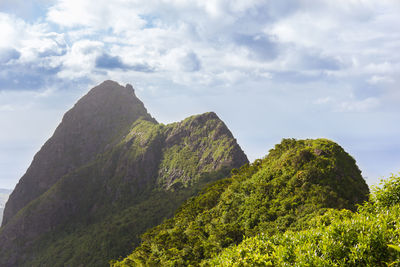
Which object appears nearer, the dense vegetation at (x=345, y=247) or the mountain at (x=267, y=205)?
the dense vegetation at (x=345, y=247)

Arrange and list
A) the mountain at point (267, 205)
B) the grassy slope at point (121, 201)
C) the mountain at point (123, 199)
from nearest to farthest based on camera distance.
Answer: the mountain at point (267, 205) < the grassy slope at point (121, 201) < the mountain at point (123, 199)

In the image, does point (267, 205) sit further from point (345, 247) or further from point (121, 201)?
point (121, 201)

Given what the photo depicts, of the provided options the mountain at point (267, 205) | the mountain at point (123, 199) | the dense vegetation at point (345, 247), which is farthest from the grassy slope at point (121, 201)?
the dense vegetation at point (345, 247)

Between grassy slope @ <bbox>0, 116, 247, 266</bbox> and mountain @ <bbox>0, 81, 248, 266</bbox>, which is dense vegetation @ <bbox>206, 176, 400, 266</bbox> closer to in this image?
→ grassy slope @ <bbox>0, 116, 247, 266</bbox>

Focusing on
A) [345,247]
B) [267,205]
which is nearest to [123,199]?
[267,205]

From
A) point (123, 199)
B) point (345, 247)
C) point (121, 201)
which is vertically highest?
point (123, 199)

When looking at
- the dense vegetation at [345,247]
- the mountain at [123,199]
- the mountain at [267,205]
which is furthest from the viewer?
the mountain at [123,199]

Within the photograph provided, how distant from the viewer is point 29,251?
17688 cm

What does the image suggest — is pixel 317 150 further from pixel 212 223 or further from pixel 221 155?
pixel 221 155

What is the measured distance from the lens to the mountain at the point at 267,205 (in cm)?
4019

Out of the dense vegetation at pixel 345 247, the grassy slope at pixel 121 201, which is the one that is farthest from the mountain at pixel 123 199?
the dense vegetation at pixel 345 247

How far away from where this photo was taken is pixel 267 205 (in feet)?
149

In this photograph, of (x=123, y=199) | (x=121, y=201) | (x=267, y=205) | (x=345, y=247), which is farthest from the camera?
(x=123, y=199)

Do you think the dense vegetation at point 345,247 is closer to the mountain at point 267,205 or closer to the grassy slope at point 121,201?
the mountain at point 267,205
